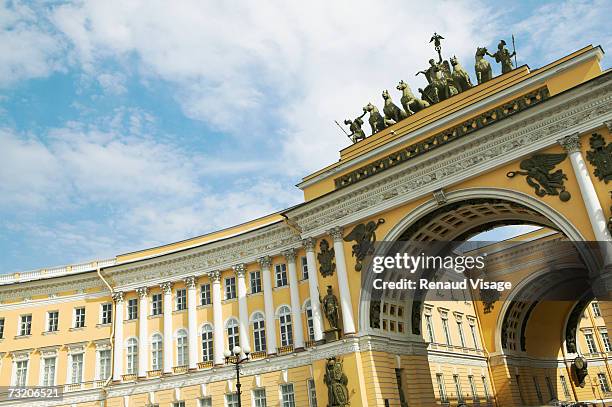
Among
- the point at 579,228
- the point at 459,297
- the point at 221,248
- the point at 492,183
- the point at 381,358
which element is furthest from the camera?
the point at 459,297

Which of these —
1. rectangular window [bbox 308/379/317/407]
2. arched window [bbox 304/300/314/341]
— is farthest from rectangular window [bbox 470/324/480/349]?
rectangular window [bbox 308/379/317/407]

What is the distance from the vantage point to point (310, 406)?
1233 inches

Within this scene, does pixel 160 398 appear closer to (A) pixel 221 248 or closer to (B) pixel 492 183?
(A) pixel 221 248

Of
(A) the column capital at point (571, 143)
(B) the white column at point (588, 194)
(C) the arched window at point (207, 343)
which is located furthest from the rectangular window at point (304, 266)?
(B) the white column at point (588, 194)

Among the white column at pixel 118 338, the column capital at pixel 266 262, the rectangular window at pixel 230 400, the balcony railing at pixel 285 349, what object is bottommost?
the rectangular window at pixel 230 400

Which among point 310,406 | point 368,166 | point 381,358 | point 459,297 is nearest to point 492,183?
point 368,166

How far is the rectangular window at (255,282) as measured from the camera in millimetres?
35469

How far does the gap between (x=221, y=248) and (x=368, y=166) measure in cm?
1192

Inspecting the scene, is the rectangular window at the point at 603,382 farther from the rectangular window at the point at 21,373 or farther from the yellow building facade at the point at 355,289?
the rectangular window at the point at 21,373

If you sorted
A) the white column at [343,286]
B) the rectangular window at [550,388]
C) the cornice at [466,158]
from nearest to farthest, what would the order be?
the cornice at [466,158], the white column at [343,286], the rectangular window at [550,388]

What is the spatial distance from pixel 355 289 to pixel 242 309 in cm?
871

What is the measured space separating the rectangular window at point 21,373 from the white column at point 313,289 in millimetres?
21095

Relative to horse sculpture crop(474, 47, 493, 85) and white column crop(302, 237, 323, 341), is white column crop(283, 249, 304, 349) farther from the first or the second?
horse sculpture crop(474, 47, 493, 85)

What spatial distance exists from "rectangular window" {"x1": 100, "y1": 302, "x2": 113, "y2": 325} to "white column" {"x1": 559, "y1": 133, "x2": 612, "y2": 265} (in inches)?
1206
